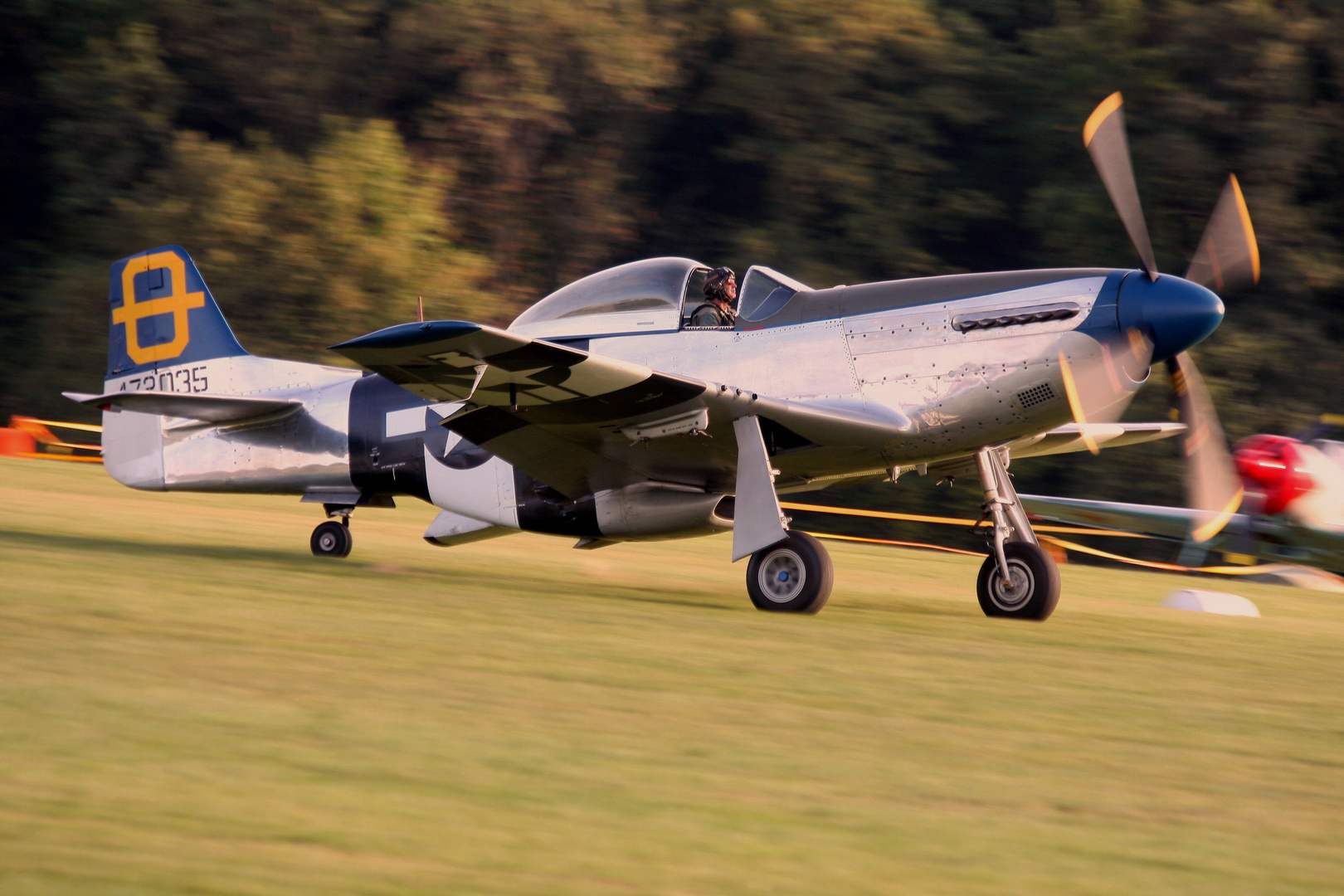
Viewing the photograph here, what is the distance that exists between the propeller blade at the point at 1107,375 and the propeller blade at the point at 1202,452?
23.4 inches

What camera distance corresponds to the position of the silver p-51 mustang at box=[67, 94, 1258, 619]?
7934mm

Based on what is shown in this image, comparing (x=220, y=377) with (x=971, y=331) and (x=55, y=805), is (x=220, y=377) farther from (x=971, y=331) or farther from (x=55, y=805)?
(x=55, y=805)

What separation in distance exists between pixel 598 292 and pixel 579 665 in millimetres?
3994

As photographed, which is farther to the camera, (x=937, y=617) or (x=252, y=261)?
(x=252, y=261)

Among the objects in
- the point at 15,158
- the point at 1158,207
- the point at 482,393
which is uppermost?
the point at 15,158

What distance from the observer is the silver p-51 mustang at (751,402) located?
793cm

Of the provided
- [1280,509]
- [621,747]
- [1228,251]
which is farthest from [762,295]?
[1280,509]

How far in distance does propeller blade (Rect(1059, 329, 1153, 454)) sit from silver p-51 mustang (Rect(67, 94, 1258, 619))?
0.01 meters

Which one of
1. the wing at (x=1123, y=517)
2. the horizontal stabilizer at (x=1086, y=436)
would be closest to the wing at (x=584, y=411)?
the horizontal stabilizer at (x=1086, y=436)

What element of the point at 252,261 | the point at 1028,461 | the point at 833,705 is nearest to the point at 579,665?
the point at 833,705

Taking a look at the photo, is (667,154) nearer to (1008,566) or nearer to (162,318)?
(162,318)

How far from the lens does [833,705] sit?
5234 millimetres

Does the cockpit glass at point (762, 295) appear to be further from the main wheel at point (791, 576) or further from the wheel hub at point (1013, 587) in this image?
the wheel hub at point (1013, 587)

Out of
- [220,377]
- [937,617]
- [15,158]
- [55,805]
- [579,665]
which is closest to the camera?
[55,805]
